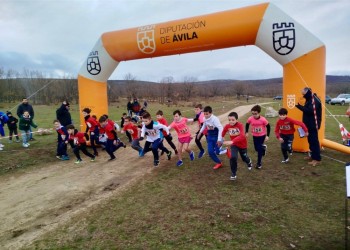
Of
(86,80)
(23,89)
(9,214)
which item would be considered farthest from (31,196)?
(23,89)

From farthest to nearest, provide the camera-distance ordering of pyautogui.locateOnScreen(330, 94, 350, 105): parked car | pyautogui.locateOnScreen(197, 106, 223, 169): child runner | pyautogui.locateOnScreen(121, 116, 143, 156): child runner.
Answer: pyautogui.locateOnScreen(330, 94, 350, 105): parked car
pyautogui.locateOnScreen(121, 116, 143, 156): child runner
pyautogui.locateOnScreen(197, 106, 223, 169): child runner

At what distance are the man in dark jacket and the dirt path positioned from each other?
4.17 metres

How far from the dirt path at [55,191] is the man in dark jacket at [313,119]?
417 centimetres

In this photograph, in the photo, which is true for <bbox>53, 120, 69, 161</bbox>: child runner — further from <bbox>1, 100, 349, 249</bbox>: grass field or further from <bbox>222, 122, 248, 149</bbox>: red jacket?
<bbox>222, 122, 248, 149</bbox>: red jacket

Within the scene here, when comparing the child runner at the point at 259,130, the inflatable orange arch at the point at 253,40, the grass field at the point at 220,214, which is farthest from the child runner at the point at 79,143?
the child runner at the point at 259,130

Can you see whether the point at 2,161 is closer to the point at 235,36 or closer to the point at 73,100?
the point at 235,36

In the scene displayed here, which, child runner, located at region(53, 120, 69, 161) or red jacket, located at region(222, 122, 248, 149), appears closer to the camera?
red jacket, located at region(222, 122, 248, 149)

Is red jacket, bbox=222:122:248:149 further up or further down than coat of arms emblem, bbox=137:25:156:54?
further down

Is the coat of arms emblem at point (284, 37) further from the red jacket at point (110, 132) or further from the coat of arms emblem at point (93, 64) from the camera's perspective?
the coat of arms emblem at point (93, 64)


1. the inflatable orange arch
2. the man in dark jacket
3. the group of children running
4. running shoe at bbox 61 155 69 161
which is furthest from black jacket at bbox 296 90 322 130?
running shoe at bbox 61 155 69 161

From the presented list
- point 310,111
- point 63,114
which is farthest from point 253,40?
point 63,114

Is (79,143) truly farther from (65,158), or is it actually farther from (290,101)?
(290,101)

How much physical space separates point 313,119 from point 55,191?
718 cm

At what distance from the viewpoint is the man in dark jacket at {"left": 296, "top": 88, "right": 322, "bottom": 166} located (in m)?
7.37
